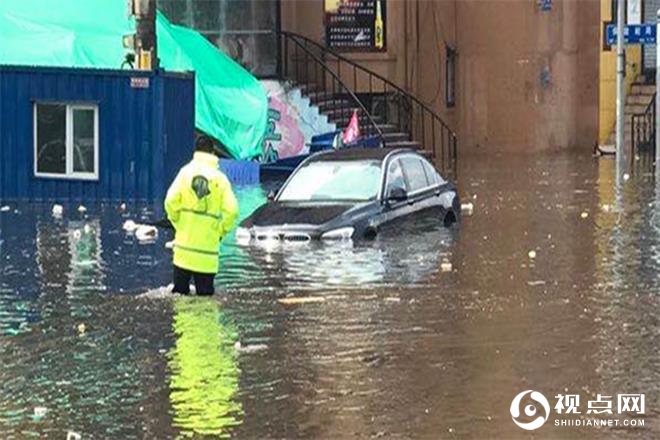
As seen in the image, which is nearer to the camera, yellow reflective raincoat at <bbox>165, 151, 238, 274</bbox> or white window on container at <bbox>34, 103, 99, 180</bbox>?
yellow reflective raincoat at <bbox>165, 151, 238, 274</bbox>

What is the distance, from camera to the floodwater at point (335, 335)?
28.2 ft

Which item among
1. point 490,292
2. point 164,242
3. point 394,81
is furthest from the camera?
point 394,81

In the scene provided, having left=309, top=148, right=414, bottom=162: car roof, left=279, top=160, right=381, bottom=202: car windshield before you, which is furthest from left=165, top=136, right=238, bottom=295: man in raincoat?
left=309, top=148, right=414, bottom=162: car roof

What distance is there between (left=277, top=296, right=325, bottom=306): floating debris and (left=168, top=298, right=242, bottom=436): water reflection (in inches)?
23.0

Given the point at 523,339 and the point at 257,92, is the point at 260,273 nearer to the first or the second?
the point at 523,339

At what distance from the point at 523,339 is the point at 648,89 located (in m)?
28.8

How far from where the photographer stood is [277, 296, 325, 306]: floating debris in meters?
12.7

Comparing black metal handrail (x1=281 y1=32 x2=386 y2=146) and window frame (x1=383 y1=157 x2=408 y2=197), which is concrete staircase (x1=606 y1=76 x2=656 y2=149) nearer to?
black metal handrail (x1=281 y1=32 x2=386 y2=146)

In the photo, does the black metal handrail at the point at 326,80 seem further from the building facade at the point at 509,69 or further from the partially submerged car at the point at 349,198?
the partially submerged car at the point at 349,198

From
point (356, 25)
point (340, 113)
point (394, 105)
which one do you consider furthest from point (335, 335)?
point (394, 105)

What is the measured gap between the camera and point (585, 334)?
11.1 meters

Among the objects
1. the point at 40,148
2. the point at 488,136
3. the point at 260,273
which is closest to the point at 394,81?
the point at 488,136

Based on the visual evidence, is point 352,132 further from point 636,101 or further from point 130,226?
point 130,226

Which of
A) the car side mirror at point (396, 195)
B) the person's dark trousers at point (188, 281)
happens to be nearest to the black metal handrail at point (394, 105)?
the car side mirror at point (396, 195)
